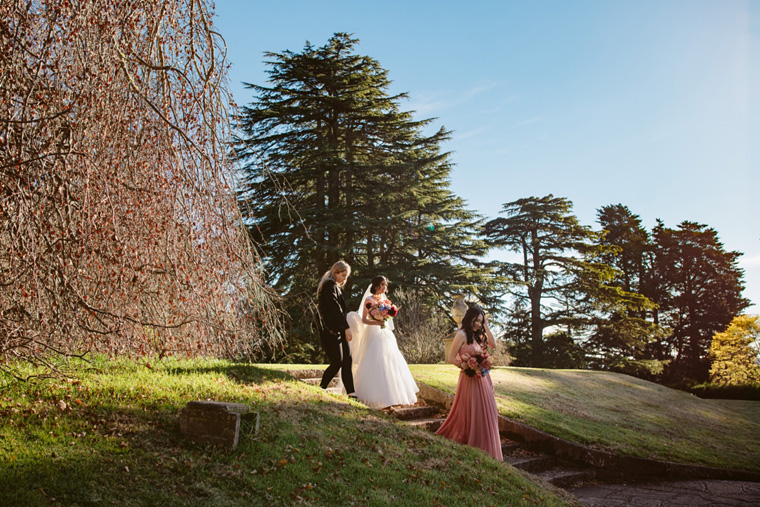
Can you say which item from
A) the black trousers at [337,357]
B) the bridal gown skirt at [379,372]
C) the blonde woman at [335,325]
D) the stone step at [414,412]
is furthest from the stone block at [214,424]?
the stone step at [414,412]

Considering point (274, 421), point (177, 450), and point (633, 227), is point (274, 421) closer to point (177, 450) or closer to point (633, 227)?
point (177, 450)

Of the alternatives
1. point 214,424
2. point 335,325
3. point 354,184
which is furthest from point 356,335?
point 354,184

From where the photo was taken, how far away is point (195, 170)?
4.32 m

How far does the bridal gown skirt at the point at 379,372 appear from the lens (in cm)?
741

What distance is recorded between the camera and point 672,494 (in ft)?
22.0

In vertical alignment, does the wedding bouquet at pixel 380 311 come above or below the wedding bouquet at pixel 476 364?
above

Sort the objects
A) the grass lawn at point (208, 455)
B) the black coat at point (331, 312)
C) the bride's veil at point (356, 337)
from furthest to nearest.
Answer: the bride's veil at point (356, 337)
the black coat at point (331, 312)
the grass lawn at point (208, 455)

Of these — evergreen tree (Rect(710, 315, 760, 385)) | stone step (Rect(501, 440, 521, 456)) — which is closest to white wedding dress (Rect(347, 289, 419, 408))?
stone step (Rect(501, 440, 521, 456))

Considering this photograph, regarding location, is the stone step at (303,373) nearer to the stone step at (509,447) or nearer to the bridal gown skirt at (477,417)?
the bridal gown skirt at (477,417)

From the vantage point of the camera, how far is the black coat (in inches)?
275

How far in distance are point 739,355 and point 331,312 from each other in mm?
22489

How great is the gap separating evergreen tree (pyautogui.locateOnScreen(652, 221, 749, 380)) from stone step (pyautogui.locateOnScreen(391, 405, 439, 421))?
2911 cm

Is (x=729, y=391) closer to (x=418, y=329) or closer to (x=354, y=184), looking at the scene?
(x=418, y=329)

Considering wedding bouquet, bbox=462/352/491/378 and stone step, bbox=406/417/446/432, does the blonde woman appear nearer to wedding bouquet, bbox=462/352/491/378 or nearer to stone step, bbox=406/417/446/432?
stone step, bbox=406/417/446/432
